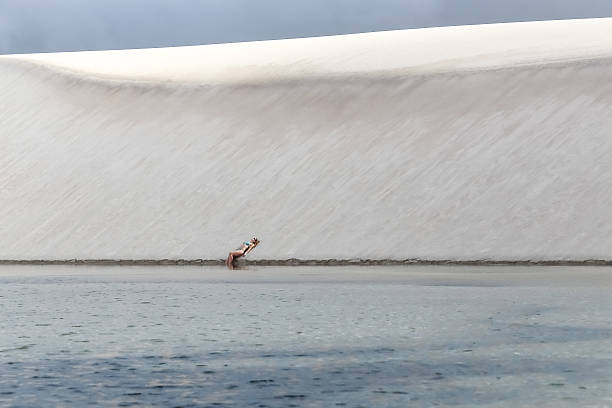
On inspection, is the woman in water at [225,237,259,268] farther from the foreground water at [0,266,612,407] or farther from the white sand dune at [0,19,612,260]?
the foreground water at [0,266,612,407]

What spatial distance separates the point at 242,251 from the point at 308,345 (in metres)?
18.4

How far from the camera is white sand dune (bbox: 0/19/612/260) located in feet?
100

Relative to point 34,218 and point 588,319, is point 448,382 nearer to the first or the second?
point 588,319

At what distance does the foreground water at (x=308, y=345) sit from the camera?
843cm

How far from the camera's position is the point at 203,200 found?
34.7 metres

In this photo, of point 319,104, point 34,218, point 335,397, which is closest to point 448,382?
point 335,397

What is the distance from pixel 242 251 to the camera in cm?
2955

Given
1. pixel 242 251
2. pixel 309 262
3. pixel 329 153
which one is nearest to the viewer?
pixel 242 251

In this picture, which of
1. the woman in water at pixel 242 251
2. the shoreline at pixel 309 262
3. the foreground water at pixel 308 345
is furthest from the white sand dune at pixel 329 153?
the foreground water at pixel 308 345

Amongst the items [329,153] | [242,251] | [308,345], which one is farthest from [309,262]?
[308,345]

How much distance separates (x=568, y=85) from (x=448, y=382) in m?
29.5

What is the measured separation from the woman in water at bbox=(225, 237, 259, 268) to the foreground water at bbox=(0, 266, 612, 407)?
8645 millimetres

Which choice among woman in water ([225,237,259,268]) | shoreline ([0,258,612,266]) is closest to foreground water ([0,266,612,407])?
shoreline ([0,258,612,266])

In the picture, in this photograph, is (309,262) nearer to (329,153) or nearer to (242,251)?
(242,251)
